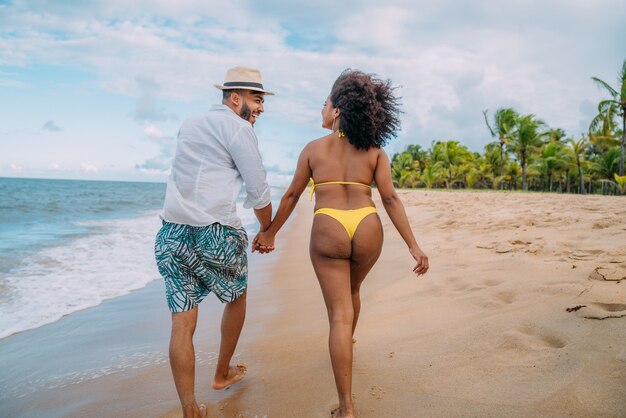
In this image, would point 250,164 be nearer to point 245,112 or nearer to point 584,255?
point 245,112

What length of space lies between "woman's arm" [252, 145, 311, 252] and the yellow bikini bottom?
29cm

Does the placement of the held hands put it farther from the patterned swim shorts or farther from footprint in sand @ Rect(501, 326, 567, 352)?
footprint in sand @ Rect(501, 326, 567, 352)

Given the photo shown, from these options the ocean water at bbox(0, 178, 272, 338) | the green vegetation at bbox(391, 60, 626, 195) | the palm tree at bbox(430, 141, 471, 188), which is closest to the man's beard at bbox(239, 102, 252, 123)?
the ocean water at bbox(0, 178, 272, 338)

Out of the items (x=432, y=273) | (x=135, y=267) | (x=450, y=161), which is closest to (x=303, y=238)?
(x=135, y=267)

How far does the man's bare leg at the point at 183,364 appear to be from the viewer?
2408mm

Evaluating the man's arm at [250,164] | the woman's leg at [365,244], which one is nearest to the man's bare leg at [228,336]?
the man's arm at [250,164]

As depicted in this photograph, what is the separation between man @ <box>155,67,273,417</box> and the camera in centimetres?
247

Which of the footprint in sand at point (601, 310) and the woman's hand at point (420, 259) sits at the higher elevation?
the woman's hand at point (420, 259)

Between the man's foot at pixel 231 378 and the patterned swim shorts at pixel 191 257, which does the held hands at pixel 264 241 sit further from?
the man's foot at pixel 231 378

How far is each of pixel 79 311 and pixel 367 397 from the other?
12.8 ft

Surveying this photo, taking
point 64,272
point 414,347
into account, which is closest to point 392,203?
point 414,347

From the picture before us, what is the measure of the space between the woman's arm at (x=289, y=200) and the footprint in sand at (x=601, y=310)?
2.18 metres

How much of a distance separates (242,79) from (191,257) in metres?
1.16

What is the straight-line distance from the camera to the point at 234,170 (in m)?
2.61
